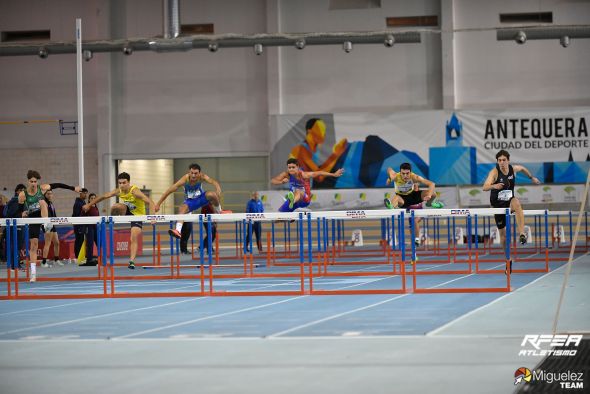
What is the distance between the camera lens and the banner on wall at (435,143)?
1232 inches

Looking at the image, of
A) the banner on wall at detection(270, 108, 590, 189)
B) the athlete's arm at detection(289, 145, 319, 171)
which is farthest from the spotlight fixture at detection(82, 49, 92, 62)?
the athlete's arm at detection(289, 145, 319, 171)

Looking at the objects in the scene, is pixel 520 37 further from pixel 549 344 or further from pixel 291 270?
pixel 549 344

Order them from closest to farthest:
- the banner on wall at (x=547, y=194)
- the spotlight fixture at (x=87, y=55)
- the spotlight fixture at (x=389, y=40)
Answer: the spotlight fixture at (x=389, y=40) → the spotlight fixture at (x=87, y=55) → the banner on wall at (x=547, y=194)

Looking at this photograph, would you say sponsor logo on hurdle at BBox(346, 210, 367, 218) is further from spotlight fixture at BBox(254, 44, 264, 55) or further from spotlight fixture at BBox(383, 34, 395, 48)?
spotlight fixture at BBox(254, 44, 264, 55)

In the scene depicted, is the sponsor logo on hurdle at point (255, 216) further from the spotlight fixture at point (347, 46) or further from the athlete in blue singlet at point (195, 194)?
the spotlight fixture at point (347, 46)

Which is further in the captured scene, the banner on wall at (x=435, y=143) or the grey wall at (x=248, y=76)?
the grey wall at (x=248, y=76)

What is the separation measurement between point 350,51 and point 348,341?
25603mm

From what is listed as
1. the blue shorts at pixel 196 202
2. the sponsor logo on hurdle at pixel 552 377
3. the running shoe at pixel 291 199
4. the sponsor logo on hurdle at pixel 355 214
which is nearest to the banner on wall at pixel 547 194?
the running shoe at pixel 291 199

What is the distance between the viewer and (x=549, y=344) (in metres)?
6.61

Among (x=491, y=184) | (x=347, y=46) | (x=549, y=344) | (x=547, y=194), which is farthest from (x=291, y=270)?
(x=547, y=194)

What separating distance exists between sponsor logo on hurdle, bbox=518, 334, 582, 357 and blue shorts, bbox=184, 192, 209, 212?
9903 mm

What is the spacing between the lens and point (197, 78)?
3309 centimetres

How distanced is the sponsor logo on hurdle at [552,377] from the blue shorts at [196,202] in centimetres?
1122

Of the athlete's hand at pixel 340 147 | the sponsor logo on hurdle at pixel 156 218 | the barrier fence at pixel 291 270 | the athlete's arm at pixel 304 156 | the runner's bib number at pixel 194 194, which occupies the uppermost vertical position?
the athlete's hand at pixel 340 147
